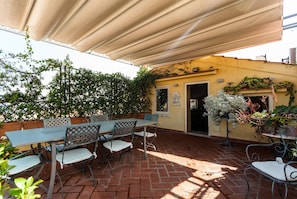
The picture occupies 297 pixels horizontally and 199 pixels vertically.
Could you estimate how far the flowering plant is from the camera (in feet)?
12.8

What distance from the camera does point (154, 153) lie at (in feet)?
12.0

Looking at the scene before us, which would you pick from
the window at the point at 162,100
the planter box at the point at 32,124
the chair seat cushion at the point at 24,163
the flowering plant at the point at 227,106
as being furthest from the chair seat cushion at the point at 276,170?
the window at the point at 162,100

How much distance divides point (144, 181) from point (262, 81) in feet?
14.0

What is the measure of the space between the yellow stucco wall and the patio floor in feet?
5.63

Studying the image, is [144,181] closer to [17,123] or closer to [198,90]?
[17,123]

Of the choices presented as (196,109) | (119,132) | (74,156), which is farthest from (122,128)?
(196,109)

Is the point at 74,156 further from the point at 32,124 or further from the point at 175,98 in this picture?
the point at 175,98

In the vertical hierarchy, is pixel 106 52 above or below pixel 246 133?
above

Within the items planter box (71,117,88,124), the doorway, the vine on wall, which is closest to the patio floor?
planter box (71,117,88,124)

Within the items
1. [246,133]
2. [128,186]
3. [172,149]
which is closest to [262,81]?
[246,133]

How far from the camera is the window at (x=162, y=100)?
6771mm

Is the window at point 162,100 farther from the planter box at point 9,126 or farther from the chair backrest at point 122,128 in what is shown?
the planter box at point 9,126

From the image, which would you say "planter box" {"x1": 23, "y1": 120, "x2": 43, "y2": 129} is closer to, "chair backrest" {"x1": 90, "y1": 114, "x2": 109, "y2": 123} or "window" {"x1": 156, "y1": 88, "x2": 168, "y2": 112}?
"chair backrest" {"x1": 90, "y1": 114, "x2": 109, "y2": 123}

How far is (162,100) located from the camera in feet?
22.6
